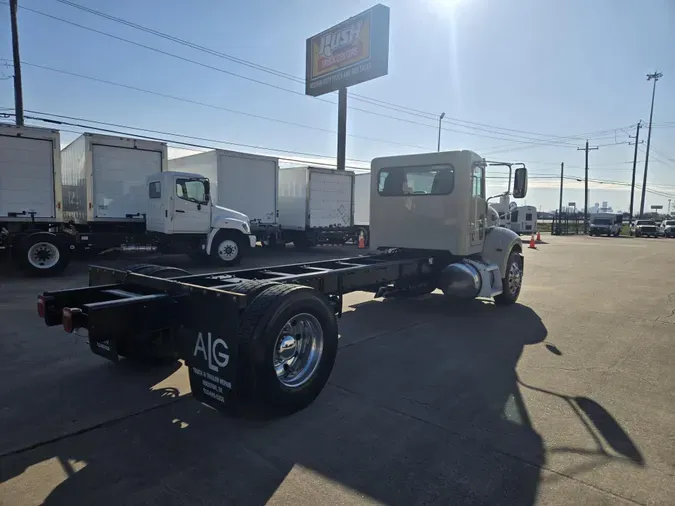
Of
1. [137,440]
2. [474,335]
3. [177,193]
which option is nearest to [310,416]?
[137,440]

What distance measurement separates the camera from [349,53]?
2439cm

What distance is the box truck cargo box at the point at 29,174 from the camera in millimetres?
11258

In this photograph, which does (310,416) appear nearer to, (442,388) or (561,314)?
(442,388)

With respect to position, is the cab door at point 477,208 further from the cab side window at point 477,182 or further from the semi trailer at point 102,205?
the semi trailer at point 102,205

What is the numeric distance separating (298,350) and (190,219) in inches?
417

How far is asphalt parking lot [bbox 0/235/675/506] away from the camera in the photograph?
8.74 feet

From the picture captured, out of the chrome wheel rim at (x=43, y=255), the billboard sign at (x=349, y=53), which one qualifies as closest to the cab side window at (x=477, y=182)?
the chrome wheel rim at (x=43, y=255)

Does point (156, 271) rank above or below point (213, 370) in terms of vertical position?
above

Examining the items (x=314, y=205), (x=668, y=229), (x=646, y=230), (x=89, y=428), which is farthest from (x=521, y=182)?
(x=668, y=229)

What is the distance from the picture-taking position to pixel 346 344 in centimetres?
569

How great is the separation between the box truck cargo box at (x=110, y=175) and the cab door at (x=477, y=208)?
10425 millimetres

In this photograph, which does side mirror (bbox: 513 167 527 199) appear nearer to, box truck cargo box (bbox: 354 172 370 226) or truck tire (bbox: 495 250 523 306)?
truck tire (bbox: 495 250 523 306)

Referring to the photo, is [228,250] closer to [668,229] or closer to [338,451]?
[338,451]

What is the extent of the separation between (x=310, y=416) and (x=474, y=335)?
3.39 meters
